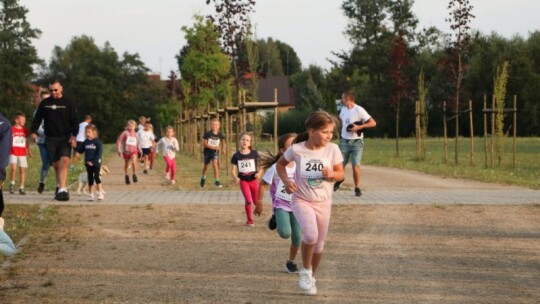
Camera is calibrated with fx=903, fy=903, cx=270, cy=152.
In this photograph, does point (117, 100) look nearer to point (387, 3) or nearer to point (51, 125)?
point (387, 3)

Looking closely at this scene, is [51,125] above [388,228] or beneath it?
above

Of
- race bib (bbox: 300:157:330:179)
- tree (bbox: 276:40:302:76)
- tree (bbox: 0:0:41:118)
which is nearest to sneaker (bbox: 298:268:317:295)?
race bib (bbox: 300:157:330:179)

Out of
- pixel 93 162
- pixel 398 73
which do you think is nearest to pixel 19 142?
pixel 93 162

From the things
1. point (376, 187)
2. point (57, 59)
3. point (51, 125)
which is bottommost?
point (376, 187)

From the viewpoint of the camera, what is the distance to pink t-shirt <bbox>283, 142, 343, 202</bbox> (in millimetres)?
7613

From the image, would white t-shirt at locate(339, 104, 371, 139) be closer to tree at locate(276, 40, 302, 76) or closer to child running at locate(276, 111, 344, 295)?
child running at locate(276, 111, 344, 295)

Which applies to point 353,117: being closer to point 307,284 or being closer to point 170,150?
point 170,150

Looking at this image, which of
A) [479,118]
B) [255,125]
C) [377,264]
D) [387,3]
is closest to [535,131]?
[479,118]

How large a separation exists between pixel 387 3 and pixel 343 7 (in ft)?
14.2

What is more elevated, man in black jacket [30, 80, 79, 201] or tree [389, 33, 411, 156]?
tree [389, 33, 411, 156]

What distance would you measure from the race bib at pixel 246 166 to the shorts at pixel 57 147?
14.6ft

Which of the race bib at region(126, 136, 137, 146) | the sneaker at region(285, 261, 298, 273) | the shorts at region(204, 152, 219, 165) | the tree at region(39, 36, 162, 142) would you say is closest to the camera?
the sneaker at region(285, 261, 298, 273)

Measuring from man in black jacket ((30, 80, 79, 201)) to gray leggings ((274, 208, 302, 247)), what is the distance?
773cm

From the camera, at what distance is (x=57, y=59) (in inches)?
4911
